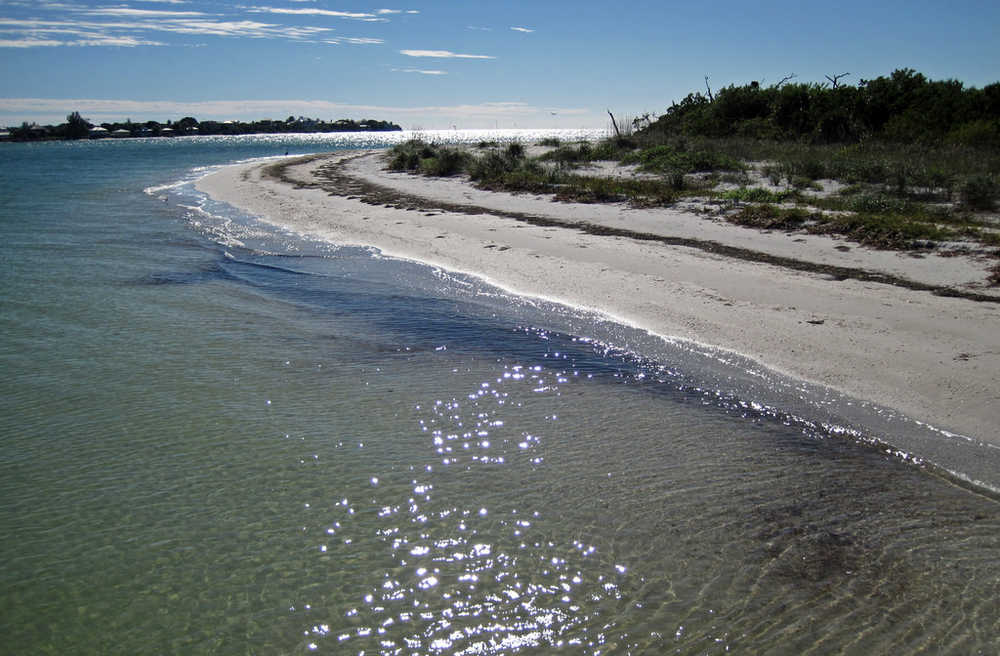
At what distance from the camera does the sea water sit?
12.0ft

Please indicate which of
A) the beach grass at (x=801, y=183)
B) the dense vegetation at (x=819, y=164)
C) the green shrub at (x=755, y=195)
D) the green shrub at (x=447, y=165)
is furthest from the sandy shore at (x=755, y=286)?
the green shrub at (x=447, y=165)

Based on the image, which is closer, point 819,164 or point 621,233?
point 621,233

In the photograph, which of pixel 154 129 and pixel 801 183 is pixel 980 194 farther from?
pixel 154 129

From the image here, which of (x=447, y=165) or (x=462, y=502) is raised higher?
(x=447, y=165)

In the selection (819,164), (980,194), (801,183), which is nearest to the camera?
(980,194)

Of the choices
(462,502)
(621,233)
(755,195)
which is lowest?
(462,502)

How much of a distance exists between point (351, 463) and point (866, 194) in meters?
14.4

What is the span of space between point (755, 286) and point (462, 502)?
6115 millimetres

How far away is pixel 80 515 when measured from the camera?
4766 millimetres

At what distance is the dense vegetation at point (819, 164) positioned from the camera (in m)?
12.6

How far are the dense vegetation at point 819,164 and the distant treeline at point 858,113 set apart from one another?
55mm

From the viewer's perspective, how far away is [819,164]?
18.6 m

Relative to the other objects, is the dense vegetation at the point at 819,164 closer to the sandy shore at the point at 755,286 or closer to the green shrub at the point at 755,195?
the green shrub at the point at 755,195

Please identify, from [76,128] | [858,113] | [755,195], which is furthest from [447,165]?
[76,128]
